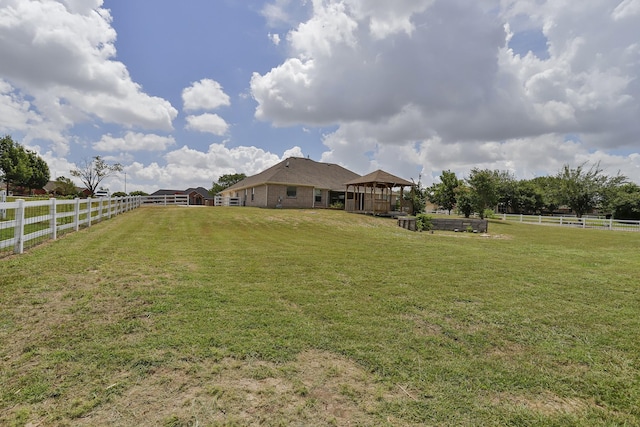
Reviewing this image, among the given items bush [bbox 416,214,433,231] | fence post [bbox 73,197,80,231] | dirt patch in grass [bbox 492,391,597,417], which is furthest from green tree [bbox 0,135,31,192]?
dirt patch in grass [bbox 492,391,597,417]

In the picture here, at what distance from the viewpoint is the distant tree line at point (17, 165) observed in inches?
2058

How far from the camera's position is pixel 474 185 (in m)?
29.4

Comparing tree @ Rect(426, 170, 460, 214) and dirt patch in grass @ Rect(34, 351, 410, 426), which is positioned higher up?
tree @ Rect(426, 170, 460, 214)

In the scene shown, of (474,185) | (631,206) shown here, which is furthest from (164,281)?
(631,206)

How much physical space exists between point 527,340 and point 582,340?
63cm

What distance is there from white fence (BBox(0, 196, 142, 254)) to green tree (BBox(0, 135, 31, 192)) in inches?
2176

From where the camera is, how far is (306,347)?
10.6 feet

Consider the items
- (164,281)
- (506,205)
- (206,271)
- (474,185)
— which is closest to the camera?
(164,281)

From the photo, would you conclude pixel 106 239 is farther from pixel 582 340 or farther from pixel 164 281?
pixel 582 340

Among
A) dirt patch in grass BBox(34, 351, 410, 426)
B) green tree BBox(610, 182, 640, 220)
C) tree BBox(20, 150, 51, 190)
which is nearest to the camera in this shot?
dirt patch in grass BBox(34, 351, 410, 426)

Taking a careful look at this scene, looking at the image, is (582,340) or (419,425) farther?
(582,340)

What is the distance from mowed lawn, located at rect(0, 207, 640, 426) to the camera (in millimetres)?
2361

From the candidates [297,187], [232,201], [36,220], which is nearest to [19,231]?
[36,220]

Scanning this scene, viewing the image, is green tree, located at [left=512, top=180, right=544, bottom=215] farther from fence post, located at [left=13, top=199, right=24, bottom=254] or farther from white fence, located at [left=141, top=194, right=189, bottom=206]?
fence post, located at [left=13, top=199, right=24, bottom=254]
